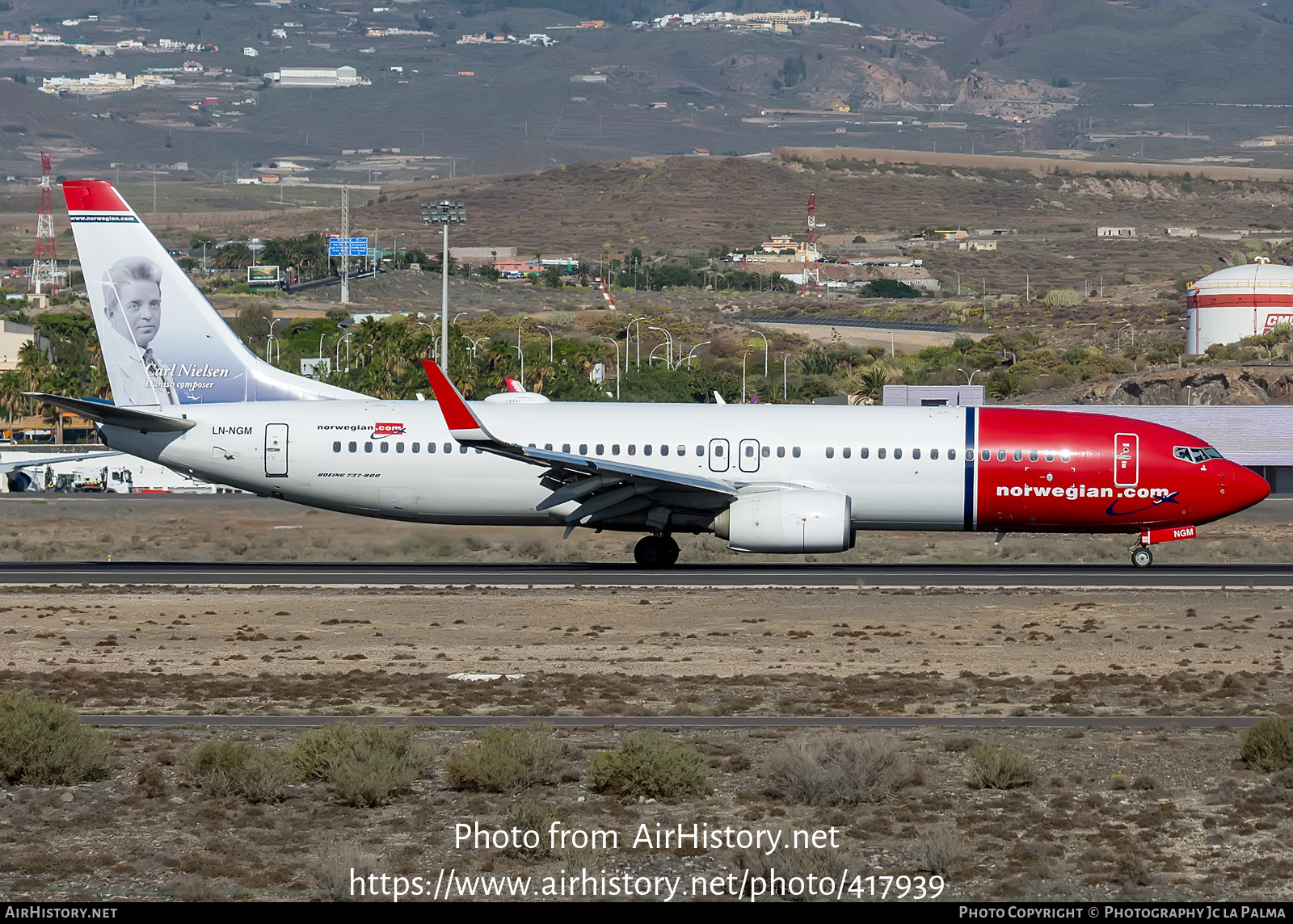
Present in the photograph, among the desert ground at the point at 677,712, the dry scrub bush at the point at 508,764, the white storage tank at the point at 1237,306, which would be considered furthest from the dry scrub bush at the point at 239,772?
the white storage tank at the point at 1237,306

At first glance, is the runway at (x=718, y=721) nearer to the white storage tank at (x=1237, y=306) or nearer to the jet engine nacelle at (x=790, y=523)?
the jet engine nacelle at (x=790, y=523)

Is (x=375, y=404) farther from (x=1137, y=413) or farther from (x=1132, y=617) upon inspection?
(x=1137, y=413)

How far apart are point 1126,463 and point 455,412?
1495 centimetres

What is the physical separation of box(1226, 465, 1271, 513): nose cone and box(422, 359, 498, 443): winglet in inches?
659

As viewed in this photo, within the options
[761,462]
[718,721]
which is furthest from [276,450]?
[718,721]

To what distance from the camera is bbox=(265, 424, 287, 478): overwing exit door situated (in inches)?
1512

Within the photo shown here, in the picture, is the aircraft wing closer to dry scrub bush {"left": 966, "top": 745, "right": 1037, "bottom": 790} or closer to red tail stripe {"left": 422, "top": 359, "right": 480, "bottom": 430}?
red tail stripe {"left": 422, "top": 359, "right": 480, "bottom": 430}

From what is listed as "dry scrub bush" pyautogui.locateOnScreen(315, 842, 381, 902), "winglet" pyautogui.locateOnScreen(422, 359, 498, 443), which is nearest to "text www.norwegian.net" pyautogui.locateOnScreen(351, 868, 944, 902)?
"dry scrub bush" pyautogui.locateOnScreen(315, 842, 381, 902)

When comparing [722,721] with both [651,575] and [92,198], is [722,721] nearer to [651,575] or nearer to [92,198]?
[651,575]

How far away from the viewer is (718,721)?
2119 cm

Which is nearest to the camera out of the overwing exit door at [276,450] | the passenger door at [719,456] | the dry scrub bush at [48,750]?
the dry scrub bush at [48,750]

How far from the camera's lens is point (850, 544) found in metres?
36.9

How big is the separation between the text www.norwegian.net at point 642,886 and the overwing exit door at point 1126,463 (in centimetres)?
2511

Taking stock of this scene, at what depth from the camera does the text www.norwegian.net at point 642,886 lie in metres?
14.0
